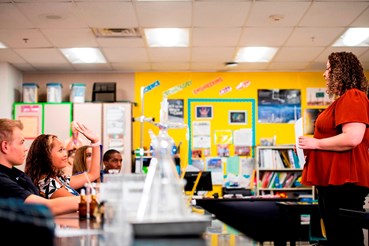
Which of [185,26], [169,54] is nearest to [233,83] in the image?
[169,54]

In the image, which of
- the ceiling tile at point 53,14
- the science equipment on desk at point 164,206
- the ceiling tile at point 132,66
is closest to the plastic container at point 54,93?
the ceiling tile at point 132,66

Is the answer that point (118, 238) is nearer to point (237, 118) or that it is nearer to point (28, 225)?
point (28, 225)

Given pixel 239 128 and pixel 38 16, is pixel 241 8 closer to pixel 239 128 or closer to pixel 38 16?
pixel 38 16

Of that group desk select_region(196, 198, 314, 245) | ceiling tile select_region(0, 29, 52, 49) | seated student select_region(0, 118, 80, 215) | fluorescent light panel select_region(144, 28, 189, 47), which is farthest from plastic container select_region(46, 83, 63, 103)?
seated student select_region(0, 118, 80, 215)

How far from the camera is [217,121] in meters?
8.58

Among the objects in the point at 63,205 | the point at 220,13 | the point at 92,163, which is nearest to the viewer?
the point at 63,205

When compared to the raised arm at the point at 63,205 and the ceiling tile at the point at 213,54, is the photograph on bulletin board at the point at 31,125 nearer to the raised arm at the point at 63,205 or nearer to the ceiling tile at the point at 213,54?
the ceiling tile at the point at 213,54

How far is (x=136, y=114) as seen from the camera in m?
8.50

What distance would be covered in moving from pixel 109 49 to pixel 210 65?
1815 millimetres

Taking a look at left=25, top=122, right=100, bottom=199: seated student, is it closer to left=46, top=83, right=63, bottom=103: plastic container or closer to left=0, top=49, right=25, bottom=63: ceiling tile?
left=0, top=49, right=25, bottom=63: ceiling tile

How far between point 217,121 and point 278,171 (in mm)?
1316

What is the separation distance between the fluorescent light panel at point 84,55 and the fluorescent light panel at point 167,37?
97 centimetres

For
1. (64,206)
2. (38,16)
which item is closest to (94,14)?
(38,16)

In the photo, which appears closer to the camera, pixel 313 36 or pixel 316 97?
pixel 313 36
